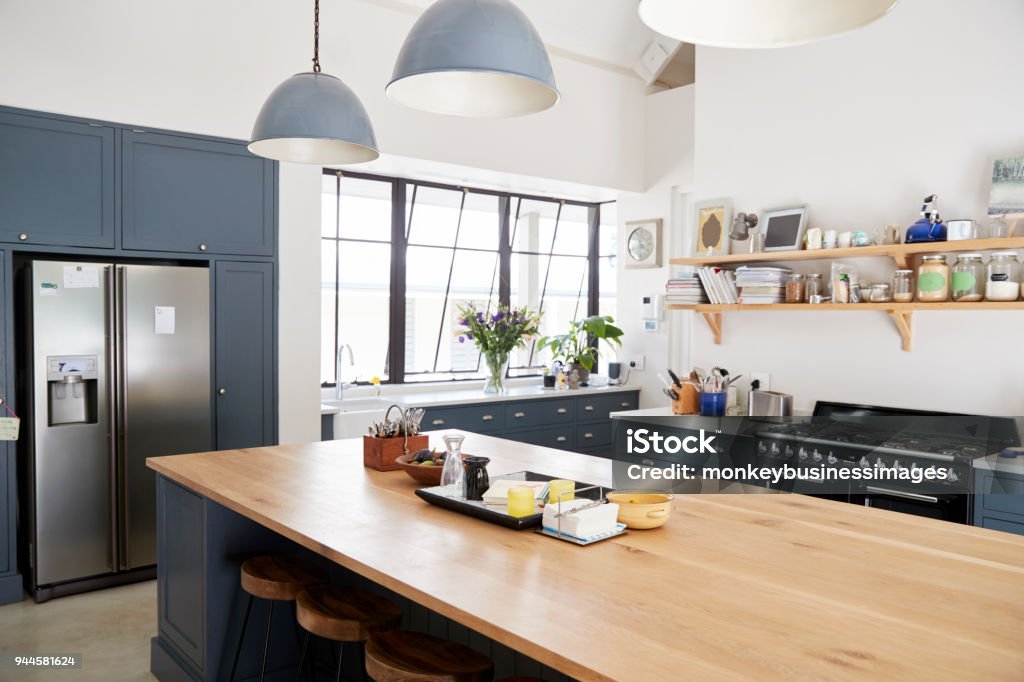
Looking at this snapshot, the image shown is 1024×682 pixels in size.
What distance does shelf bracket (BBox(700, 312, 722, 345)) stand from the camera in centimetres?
485

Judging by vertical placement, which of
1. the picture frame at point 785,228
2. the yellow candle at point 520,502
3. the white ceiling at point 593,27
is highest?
the white ceiling at point 593,27

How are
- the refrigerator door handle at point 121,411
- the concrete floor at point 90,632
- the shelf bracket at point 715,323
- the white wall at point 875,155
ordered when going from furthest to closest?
the shelf bracket at point 715,323
the refrigerator door handle at point 121,411
the white wall at point 875,155
the concrete floor at point 90,632

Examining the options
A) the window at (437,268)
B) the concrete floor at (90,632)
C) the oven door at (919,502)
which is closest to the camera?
the concrete floor at (90,632)

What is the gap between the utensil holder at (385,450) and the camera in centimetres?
286

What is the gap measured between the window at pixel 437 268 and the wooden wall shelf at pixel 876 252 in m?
2.16

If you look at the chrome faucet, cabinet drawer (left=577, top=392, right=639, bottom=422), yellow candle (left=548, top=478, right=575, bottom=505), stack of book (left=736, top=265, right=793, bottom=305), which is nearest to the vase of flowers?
cabinet drawer (left=577, top=392, right=639, bottom=422)

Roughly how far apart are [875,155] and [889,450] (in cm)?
161

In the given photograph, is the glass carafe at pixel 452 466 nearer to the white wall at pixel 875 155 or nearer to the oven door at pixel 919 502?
the oven door at pixel 919 502

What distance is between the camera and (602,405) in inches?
250

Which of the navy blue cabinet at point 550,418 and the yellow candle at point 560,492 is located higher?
the yellow candle at point 560,492

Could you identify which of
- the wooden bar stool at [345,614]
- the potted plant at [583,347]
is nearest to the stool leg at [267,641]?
the wooden bar stool at [345,614]

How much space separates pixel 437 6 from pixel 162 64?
284 centimetres

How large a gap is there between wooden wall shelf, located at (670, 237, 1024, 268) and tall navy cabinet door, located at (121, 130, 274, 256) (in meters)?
2.48

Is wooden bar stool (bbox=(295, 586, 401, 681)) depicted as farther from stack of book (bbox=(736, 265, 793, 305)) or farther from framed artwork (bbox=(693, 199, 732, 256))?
framed artwork (bbox=(693, 199, 732, 256))
